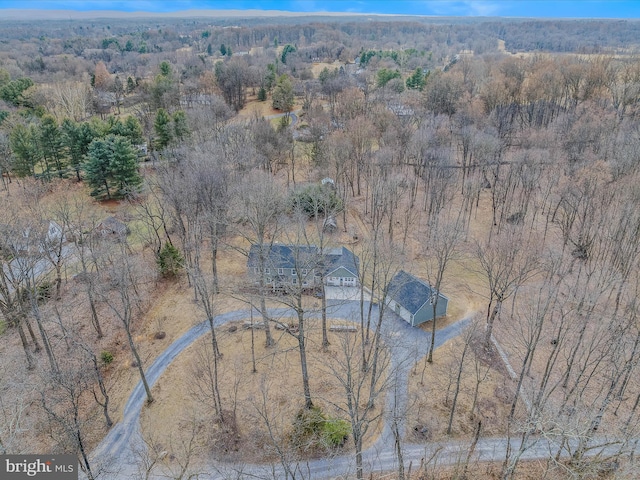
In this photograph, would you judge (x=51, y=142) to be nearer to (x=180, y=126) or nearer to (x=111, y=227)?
(x=180, y=126)

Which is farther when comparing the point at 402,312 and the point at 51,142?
the point at 51,142

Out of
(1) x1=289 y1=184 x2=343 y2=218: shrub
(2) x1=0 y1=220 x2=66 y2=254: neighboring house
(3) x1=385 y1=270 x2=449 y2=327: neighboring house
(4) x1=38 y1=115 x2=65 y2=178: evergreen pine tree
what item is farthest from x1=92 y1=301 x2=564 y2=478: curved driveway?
(4) x1=38 y1=115 x2=65 y2=178: evergreen pine tree

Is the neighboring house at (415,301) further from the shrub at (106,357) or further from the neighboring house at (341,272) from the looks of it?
the shrub at (106,357)

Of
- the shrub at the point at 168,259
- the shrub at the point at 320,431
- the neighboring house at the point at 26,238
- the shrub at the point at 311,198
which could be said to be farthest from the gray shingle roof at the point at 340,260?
the neighboring house at the point at 26,238

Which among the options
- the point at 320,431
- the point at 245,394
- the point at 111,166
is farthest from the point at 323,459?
the point at 111,166

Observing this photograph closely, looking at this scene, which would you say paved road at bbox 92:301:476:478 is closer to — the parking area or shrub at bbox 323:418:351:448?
shrub at bbox 323:418:351:448

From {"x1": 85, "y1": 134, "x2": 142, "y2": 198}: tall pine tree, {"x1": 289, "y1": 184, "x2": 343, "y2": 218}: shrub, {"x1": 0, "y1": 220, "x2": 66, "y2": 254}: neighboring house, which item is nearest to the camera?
{"x1": 0, "y1": 220, "x2": 66, "y2": 254}: neighboring house

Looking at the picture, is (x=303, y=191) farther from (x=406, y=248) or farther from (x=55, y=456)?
(x=55, y=456)

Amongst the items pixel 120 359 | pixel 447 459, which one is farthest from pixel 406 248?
pixel 120 359
